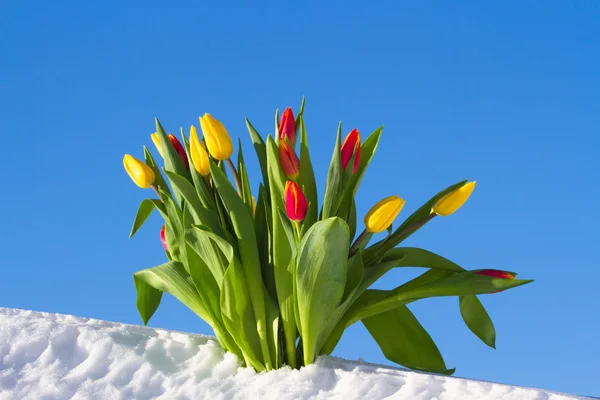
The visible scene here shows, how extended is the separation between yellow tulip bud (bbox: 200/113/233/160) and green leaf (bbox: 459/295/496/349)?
3.22 ft

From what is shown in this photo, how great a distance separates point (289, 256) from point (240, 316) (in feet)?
0.81

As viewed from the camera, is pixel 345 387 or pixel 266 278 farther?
pixel 266 278

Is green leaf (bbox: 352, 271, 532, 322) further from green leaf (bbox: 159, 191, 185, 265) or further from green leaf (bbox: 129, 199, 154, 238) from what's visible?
green leaf (bbox: 129, 199, 154, 238)

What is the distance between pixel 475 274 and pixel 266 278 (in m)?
0.67

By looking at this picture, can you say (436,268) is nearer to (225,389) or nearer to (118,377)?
(225,389)

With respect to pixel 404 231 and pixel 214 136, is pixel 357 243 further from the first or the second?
pixel 214 136

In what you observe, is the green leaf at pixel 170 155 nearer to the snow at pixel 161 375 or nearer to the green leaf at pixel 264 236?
the green leaf at pixel 264 236

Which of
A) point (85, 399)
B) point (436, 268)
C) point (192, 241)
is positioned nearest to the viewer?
point (85, 399)

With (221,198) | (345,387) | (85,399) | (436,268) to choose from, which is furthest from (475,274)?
(85,399)

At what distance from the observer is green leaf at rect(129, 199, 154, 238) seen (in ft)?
8.73

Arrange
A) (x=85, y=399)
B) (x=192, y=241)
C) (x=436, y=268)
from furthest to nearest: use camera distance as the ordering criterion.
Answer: (x=436, y=268) → (x=192, y=241) → (x=85, y=399)

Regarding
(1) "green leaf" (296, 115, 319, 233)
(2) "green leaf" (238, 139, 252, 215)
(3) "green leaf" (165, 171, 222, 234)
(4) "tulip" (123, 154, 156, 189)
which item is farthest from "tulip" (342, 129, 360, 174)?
(4) "tulip" (123, 154, 156, 189)

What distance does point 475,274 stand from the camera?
92.7 inches

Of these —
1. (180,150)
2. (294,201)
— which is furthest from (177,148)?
(294,201)
